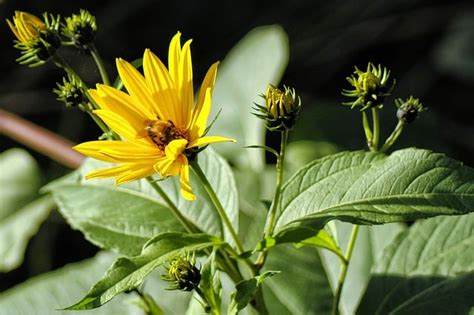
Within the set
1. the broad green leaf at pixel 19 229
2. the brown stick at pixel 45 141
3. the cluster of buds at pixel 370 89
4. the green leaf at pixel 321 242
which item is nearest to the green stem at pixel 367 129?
the cluster of buds at pixel 370 89

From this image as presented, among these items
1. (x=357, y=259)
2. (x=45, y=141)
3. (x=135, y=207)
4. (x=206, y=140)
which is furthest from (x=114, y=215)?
(x=45, y=141)

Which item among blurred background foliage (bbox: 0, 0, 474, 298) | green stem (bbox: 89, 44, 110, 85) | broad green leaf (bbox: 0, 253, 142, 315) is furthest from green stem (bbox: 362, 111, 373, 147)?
blurred background foliage (bbox: 0, 0, 474, 298)

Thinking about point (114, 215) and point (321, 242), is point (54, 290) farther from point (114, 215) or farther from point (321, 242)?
point (321, 242)

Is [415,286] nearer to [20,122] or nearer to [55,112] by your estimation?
Answer: [20,122]

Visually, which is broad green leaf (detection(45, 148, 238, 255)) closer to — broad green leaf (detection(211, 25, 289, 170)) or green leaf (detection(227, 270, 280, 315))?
green leaf (detection(227, 270, 280, 315))

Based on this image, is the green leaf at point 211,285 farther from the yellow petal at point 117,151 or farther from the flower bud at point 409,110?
the flower bud at point 409,110
